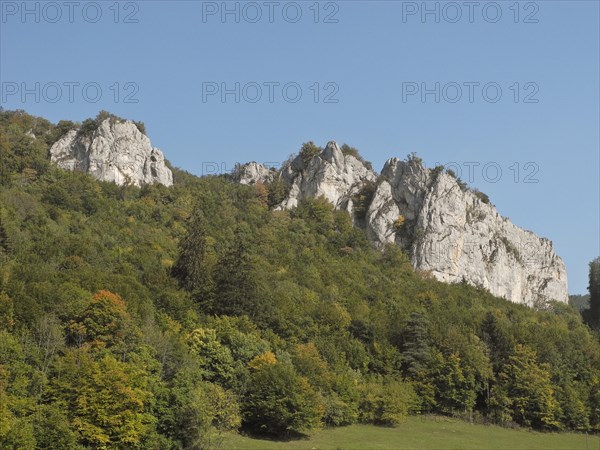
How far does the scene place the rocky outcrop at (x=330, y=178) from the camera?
13650 cm

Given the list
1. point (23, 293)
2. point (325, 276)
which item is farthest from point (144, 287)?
point (325, 276)

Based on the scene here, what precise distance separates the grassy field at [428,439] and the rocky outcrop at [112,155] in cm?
6585

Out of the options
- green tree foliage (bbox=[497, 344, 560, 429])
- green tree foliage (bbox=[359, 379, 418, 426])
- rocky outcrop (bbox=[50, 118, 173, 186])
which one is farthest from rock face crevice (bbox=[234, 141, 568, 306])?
green tree foliage (bbox=[359, 379, 418, 426])

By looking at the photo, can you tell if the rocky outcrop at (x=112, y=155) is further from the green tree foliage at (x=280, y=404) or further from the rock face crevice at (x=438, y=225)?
the green tree foliage at (x=280, y=404)

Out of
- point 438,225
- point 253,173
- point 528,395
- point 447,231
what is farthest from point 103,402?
point 253,173

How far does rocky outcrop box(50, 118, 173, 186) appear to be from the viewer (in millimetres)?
123562

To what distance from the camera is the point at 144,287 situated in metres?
82.8

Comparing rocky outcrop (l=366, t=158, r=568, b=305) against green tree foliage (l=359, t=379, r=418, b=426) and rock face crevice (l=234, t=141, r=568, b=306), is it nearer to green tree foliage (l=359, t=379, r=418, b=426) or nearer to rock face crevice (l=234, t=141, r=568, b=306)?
rock face crevice (l=234, t=141, r=568, b=306)

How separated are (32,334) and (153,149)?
6928cm

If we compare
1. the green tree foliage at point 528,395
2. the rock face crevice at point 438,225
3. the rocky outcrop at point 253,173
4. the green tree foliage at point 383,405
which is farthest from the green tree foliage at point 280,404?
the rocky outcrop at point 253,173

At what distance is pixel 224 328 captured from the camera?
7806 centimetres

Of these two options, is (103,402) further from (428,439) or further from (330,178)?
(330,178)

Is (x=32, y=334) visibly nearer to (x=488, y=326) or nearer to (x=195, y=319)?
(x=195, y=319)

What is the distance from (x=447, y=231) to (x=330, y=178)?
23.8m
